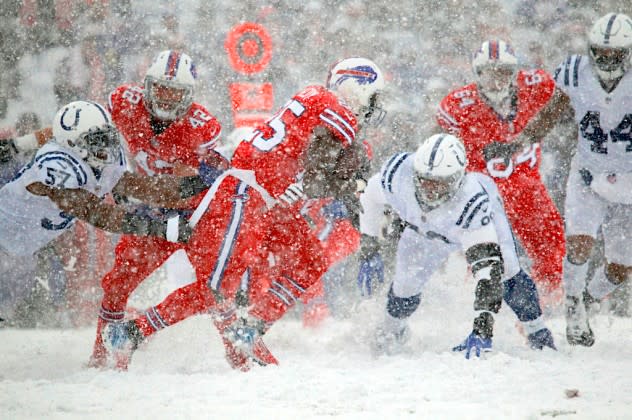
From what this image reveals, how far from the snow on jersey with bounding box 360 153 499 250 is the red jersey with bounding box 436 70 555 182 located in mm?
607

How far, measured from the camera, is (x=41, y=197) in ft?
16.6

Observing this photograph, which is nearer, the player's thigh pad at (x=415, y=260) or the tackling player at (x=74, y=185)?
the tackling player at (x=74, y=185)

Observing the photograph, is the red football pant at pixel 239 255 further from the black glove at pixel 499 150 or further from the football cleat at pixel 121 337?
the black glove at pixel 499 150

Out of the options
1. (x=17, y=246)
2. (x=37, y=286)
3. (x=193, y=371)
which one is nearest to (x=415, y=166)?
(x=193, y=371)

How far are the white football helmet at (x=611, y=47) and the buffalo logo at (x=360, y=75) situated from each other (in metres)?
1.19

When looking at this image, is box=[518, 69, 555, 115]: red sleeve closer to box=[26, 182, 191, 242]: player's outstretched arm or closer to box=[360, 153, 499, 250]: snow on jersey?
box=[360, 153, 499, 250]: snow on jersey

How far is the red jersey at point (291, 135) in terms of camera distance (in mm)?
4676

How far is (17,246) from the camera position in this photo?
530 centimetres

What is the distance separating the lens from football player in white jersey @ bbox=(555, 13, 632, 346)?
5.21 m

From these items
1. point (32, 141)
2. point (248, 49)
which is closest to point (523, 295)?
point (32, 141)

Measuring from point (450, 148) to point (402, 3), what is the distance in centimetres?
346

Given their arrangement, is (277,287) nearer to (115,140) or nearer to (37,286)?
(115,140)

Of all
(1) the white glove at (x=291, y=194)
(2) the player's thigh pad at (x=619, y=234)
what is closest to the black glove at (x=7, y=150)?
(1) the white glove at (x=291, y=194)

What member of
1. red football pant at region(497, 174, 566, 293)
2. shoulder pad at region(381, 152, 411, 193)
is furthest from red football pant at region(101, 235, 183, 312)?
red football pant at region(497, 174, 566, 293)
